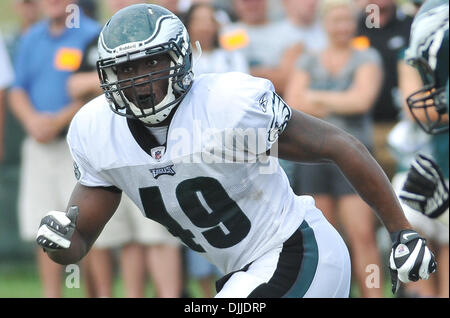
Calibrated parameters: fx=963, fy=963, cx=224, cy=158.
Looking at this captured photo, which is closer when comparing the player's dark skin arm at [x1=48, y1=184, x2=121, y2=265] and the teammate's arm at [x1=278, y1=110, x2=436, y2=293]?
the teammate's arm at [x1=278, y1=110, x2=436, y2=293]

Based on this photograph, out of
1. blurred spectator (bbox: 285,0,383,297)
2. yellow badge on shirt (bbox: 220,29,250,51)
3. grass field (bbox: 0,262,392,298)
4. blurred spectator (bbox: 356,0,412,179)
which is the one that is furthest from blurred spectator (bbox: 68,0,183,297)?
blurred spectator (bbox: 356,0,412,179)

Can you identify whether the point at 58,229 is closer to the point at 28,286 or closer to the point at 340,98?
the point at 340,98

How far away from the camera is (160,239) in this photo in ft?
18.9

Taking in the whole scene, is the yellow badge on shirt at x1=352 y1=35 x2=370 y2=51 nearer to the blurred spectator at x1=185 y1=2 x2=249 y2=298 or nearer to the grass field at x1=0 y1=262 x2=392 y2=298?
the blurred spectator at x1=185 y1=2 x2=249 y2=298

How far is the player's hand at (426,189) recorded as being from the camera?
14.1 ft

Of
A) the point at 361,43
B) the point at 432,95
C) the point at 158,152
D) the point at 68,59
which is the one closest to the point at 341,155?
the point at 158,152

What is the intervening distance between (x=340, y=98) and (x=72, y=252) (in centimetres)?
273

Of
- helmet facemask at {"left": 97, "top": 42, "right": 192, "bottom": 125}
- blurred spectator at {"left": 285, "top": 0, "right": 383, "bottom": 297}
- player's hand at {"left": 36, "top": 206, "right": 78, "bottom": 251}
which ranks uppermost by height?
helmet facemask at {"left": 97, "top": 42, "right": 192, "bottom": 125}

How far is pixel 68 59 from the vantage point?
19.7 ft

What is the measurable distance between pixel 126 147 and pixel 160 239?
235cm

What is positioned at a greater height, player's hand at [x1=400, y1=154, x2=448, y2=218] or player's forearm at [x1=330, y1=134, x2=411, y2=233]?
player's forearm at [x1=330, y1=134, x2=411, y2=233]

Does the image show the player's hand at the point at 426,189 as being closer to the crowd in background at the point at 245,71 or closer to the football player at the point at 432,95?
the football player at the point at 432,95

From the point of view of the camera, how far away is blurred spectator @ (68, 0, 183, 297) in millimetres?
5734

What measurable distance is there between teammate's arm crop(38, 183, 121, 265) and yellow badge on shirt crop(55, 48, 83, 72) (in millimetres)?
2489
